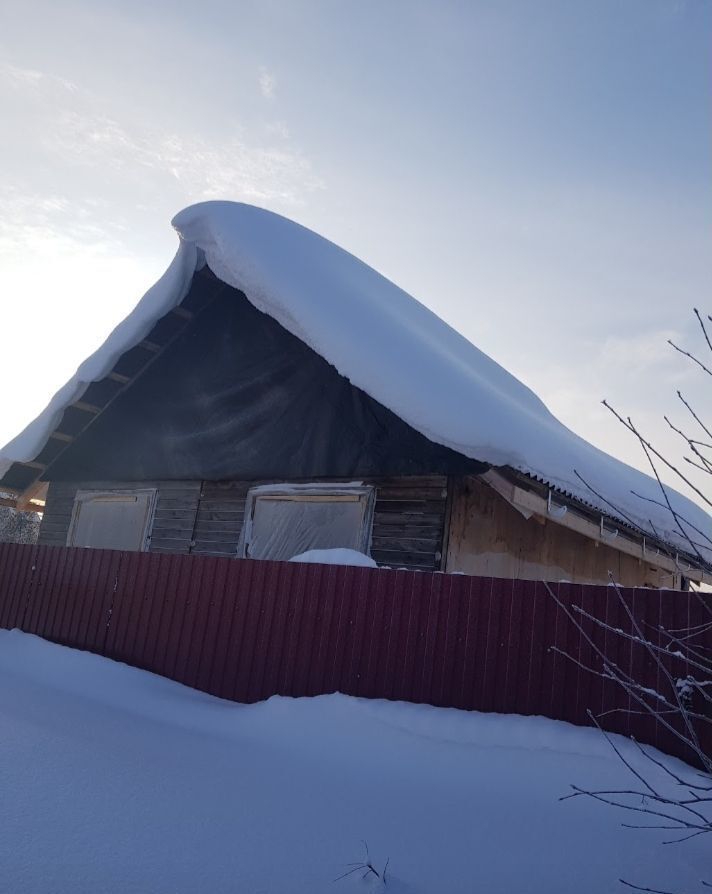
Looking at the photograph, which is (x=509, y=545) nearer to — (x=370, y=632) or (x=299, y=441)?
(x=299, y=441)

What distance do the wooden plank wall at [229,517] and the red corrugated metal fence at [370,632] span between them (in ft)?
8.14

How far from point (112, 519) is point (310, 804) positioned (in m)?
9.41

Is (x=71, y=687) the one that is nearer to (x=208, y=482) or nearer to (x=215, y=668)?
(x=215, y=668)

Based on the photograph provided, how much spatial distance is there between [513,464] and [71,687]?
14.4 feet

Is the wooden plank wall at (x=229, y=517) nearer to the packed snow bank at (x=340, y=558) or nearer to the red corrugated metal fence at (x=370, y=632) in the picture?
the packed snow bank at (x=340, y=558)

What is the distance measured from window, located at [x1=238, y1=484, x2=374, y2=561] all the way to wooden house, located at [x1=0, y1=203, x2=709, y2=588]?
0.02 meters

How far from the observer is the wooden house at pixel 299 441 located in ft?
27.1

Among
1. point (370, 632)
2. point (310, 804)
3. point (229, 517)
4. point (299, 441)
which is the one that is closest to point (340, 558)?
point (370, 632)

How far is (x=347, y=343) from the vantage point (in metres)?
8.14

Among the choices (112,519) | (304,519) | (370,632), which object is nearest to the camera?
(370,632)

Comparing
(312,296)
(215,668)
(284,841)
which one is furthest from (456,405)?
(284,841)

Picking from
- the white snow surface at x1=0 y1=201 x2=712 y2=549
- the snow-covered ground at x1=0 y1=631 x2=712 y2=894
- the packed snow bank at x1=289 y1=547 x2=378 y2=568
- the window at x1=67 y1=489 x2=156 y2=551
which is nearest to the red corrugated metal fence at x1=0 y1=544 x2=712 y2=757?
the snow-covered ground at x1=0 y1=631 x2=712 y2=894

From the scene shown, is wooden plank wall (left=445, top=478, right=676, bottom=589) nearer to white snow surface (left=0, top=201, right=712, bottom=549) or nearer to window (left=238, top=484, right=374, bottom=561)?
white snow surface (left=0, top=201, right=712, bottom=549)

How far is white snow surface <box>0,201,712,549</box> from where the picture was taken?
7.59 m
